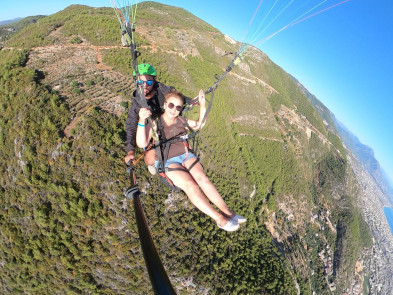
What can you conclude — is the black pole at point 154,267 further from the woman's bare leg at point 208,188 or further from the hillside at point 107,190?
the hillside at point 107,190

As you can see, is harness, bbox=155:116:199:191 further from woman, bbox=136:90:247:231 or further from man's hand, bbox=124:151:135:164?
man's hand, bbox=124:151:135:164

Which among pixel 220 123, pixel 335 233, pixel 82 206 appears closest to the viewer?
pixel 82 206

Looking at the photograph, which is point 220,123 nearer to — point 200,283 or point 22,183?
point 200,283

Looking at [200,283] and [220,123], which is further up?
[220,123]

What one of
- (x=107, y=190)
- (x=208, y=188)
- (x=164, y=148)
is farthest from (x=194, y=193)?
(x=107, y=190)

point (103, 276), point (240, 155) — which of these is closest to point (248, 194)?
point (240, 155)

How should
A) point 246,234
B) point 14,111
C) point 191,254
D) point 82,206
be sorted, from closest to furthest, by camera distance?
point 82,206, point 14,111, point 191,254, point 246,234
